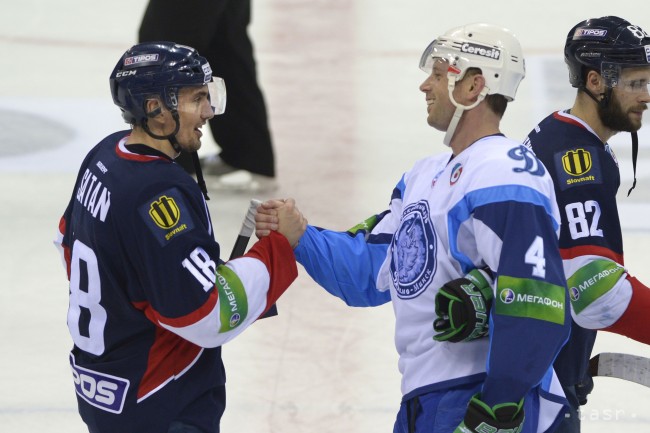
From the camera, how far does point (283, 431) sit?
4570mm

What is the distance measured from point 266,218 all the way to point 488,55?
77 centimetres

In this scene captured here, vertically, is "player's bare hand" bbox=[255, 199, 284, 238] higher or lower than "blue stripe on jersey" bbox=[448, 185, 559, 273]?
lower

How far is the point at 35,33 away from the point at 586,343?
21.4 feet

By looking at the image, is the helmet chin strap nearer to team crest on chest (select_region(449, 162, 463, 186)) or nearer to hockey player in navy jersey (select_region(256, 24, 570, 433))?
hockey player in navy jersey (select_region(256, 24, 570, 433))

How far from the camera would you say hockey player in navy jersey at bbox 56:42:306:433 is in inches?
122

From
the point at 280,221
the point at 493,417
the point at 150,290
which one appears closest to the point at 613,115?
the point at 280,221

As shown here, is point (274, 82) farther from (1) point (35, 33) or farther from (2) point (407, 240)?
(2) point (407, 240)

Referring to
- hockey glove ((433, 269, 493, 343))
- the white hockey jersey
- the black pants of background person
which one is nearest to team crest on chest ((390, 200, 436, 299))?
the white hockey jersey

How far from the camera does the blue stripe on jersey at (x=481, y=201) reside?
2.83m

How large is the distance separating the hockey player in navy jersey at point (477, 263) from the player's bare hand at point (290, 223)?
293 mm

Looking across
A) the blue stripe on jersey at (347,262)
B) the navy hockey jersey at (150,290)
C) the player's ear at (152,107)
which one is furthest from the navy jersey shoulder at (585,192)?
the player's ear at (152,107)

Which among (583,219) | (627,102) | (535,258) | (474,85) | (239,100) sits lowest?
(239,100)

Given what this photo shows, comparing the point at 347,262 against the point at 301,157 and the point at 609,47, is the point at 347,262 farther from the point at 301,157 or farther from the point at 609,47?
the point at 301,157

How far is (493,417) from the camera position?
2.80m
